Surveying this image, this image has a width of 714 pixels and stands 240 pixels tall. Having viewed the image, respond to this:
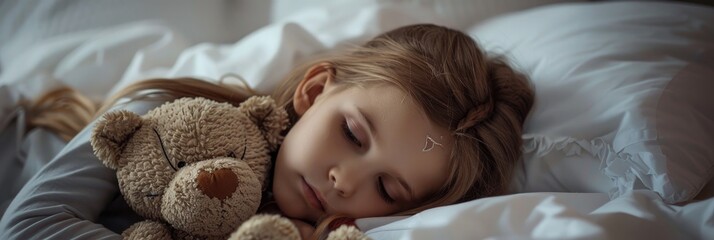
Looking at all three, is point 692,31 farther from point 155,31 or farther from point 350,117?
point 155,31

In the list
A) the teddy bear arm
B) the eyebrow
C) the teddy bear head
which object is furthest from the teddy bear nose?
the eyebrow

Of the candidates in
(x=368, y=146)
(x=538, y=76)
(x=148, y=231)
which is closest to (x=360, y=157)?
(x=368, y=146)

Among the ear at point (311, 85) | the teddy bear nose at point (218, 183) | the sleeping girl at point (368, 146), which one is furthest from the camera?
the ear at point (311, 85)

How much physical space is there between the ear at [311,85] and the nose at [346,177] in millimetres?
169

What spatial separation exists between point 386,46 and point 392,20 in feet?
0.95

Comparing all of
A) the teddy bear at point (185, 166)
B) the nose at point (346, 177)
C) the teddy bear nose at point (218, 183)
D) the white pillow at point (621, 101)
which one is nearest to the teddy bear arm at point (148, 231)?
the teddy bear at point (185, 166)

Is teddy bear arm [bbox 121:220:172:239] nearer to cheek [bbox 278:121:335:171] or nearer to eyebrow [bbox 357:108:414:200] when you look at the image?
cheek [bbox 278:121:335:171]

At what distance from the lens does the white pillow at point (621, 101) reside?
825mm

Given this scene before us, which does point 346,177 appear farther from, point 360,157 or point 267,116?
point 267,116

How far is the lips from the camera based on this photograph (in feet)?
2.66

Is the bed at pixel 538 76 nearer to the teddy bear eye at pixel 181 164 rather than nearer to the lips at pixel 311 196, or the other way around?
the lips at pixel 311 196

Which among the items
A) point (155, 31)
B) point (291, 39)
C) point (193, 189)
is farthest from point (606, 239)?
point (155, 31)

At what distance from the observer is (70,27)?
4.53 ft

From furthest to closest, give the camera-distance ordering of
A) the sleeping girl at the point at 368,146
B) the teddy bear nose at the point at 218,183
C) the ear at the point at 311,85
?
the ear at the point at 311,85, the sleeping girl at the point at 368,146, the teddy bear nose at the point at 218,183
